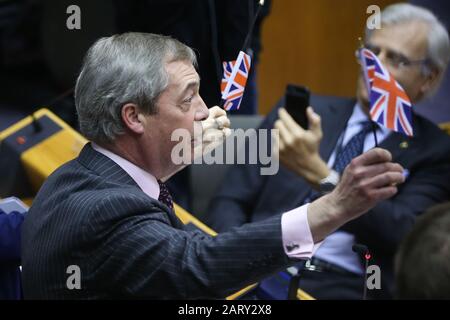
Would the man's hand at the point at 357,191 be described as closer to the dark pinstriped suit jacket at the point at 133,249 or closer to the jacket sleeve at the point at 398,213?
the dark pinstriped suit jacket at the point at 133,249

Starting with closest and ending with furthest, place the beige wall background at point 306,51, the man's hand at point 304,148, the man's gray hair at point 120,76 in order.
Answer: the man's gray hair at point 120,76 < the man's hand at point 304,148 < the beige wall background at point 306,51

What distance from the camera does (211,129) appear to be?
52.9 inches

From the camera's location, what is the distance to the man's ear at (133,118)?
1259 mm

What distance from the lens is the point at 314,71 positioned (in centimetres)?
327

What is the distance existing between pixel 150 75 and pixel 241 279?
347 millimetres

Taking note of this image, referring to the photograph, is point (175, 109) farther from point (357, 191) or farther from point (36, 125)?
point (36, 125)

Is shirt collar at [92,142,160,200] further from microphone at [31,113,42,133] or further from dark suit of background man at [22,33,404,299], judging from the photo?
microphone at [31,113,42,133]

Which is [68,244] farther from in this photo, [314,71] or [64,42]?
[314,71]

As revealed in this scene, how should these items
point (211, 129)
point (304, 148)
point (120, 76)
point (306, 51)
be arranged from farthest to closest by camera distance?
point (306, 51) < point (304, 148) < point (211, 129) < point (120, 76)

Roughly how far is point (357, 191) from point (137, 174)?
1.24 feet

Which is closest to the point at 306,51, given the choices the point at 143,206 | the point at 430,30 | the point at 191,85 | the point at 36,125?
the point at 430,30

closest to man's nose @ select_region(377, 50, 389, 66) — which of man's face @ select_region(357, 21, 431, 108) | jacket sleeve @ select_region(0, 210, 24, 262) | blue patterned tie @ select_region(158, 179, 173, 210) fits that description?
man's face @ select_region(357, 21, 431, 108)

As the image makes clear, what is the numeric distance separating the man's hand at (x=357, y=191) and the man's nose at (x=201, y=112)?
0.91ft

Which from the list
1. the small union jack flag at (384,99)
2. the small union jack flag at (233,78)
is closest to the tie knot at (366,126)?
the small union jack flag at (384,99)
